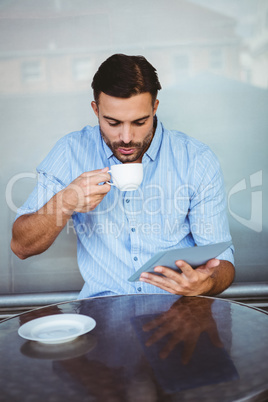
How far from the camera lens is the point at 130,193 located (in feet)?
5.86

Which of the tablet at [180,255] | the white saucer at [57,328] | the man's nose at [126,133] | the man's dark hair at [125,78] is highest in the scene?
the man's dark hair at [125,78]

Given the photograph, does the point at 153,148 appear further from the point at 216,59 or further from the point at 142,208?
the point at 216,59

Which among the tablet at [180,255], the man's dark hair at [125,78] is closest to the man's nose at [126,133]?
the man's dark hair at [125,78]

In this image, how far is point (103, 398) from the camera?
0.72m

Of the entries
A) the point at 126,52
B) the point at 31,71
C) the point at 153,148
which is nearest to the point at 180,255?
the point at 153,148

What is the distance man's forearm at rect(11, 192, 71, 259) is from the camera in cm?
151

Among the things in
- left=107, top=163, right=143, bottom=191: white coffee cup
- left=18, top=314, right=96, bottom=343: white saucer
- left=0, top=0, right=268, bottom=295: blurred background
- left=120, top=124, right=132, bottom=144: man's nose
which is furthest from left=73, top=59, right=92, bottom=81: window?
left=18, top=314, right=96, bottom=343: white saucer

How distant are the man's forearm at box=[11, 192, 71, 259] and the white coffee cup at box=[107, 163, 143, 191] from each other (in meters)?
0.21

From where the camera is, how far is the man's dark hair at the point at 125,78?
1.63 m

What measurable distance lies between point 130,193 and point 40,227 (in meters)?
0.42

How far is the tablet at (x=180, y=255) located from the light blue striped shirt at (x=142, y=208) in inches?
21.3

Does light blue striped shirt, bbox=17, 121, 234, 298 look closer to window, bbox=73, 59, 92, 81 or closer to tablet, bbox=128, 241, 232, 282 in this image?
tablet, bbox=128, 241, 232, 282

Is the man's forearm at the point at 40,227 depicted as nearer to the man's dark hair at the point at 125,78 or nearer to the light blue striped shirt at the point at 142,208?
the light blue striped shirt at the point at 142,208

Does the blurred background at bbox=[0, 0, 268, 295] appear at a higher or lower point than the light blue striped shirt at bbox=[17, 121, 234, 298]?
higher
